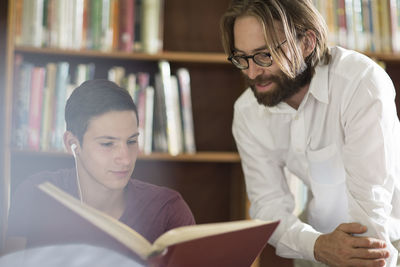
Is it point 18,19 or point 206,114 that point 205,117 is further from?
point 18,19

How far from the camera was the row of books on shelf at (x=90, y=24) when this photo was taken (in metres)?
1.71

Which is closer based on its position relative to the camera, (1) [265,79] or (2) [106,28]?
(1) [265,79]

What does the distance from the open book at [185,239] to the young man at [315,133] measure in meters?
0.35

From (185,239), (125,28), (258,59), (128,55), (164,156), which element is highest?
(125,28)

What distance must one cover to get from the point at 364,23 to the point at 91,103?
124cm

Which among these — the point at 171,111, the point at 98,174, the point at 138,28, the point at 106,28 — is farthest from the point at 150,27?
the point at 98,174

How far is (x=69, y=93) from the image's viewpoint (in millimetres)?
1462

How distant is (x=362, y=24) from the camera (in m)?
1.85

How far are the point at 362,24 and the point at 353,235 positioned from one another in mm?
1012

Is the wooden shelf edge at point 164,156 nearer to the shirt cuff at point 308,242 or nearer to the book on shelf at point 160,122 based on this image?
the book on shelf at point 160,122

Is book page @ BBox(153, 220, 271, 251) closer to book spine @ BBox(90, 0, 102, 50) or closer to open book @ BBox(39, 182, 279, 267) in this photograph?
open book @ BBox(39, 182, 279, 267)

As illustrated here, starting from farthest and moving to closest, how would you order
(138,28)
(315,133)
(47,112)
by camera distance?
(138,28) < (47,112) < (315,133)

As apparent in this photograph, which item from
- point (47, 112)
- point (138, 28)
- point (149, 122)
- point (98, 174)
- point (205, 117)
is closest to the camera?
point (98, 174)

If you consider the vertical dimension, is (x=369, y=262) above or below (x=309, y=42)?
below
